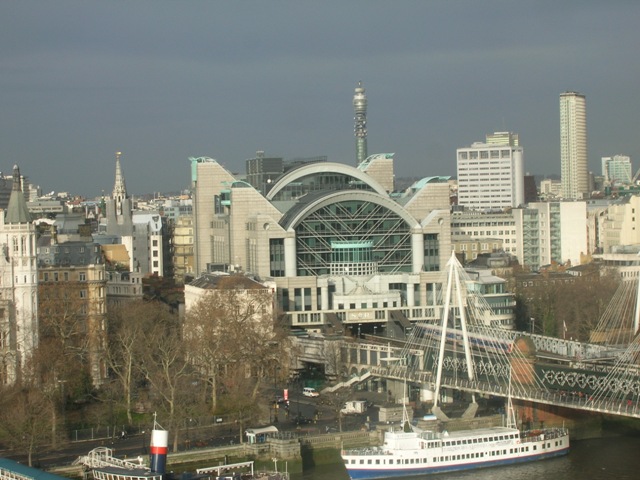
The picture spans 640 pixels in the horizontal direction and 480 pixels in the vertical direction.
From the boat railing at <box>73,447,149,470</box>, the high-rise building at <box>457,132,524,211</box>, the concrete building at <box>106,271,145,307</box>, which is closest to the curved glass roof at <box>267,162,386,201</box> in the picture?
the concrete building at <box>106,271,145,307</box>

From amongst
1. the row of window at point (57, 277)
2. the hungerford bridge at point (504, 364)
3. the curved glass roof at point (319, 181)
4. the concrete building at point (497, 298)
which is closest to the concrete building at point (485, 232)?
the curved glass roof at point (319, 181)

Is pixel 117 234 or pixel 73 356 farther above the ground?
pixel 117 234

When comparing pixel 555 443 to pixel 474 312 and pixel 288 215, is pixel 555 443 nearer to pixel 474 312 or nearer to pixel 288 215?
pixel 474 312

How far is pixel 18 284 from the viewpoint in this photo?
6569 cm

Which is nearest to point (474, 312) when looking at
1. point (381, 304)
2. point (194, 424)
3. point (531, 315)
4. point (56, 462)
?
point (381, 304)

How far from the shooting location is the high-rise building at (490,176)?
191 meters

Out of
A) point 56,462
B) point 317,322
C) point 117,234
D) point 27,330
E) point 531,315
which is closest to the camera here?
point 56,462

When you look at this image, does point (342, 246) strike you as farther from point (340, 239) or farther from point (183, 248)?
point (183, 248)

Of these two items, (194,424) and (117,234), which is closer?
(194,424)

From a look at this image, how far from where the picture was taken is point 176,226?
405ft

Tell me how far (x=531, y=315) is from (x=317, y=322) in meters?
14.9

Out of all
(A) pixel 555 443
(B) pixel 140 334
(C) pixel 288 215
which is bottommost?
(A) pixel 555 443

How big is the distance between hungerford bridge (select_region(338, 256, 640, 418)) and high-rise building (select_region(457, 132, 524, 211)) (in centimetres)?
11386

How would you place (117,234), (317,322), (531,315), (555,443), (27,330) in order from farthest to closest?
1. (117,234)
2. (531,315)
3. (317,322)
4. (27,330)
5. (555,443)
